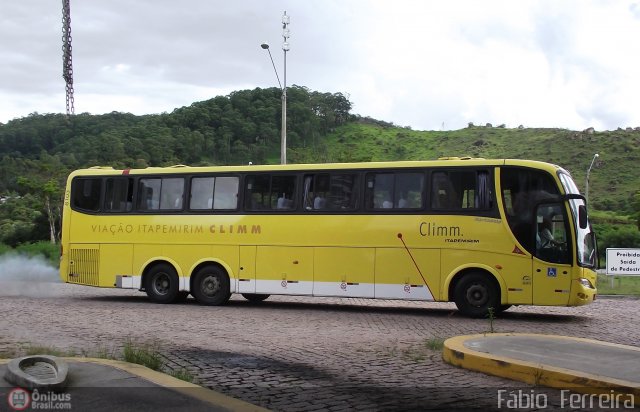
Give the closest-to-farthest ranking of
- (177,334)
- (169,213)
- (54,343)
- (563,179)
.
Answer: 1. (54,343)
2. (177,334)
3. (563,179)
4. (169,213)

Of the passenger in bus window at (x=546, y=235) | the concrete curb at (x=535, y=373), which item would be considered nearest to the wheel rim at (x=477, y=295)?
the passenger in bus window at (x=546, y=235)

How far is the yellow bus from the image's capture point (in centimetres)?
1380

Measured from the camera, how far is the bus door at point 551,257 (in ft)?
44.3

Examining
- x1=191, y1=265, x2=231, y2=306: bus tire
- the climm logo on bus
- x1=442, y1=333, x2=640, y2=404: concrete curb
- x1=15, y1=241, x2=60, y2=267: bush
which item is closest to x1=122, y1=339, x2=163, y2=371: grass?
x1=442, y1=333, x2=640, y2=404: concrete curb

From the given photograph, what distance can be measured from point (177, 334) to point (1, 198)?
4477 cm

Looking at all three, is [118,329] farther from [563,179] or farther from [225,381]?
[563,179]

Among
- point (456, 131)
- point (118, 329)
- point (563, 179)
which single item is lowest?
point (118, 329)

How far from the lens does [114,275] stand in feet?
57.0

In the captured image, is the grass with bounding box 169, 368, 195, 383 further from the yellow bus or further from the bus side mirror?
the bus side mirror

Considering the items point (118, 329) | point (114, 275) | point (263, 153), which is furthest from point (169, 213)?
point (263, 153)

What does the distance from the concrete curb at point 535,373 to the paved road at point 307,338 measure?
137mm

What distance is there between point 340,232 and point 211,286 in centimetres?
368

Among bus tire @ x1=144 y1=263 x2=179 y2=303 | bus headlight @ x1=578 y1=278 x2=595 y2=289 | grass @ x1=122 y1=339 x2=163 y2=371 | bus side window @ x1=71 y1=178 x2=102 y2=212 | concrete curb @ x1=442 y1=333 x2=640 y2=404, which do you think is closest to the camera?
concrete curb @ x1=442 y1=333 x2=640 y2=404

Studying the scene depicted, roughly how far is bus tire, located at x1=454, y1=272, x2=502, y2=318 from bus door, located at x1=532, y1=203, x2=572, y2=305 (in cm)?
84
